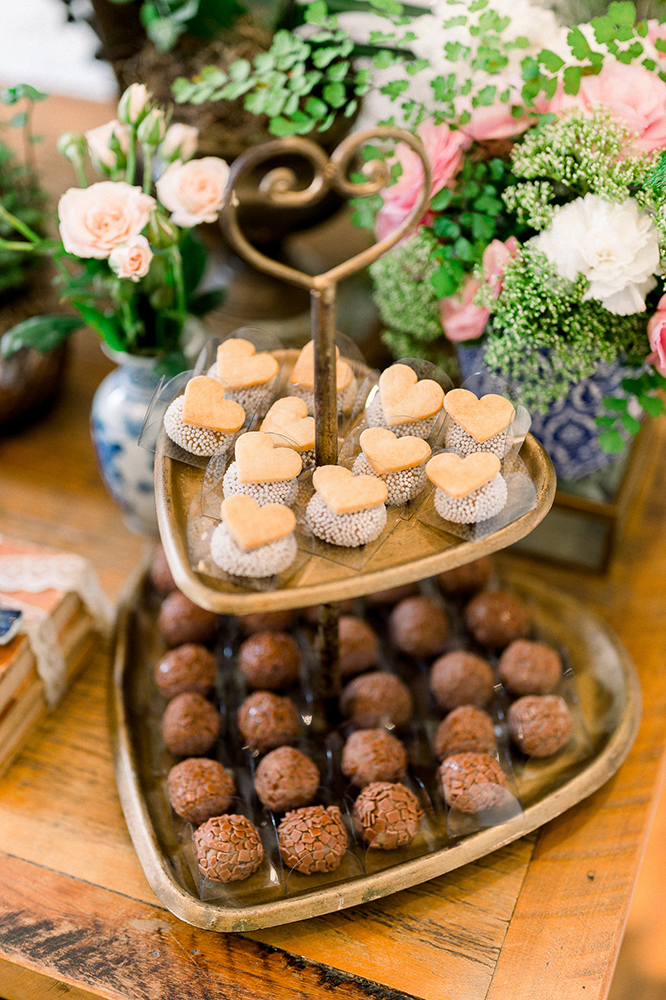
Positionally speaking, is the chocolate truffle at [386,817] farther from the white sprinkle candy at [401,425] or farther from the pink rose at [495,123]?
the pink rose at [495,123]

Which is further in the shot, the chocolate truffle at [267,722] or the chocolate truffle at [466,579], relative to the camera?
the chocolate truffle at [466,579]

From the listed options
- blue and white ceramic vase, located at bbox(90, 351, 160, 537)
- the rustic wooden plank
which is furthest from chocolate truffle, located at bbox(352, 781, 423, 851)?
blue and white ceramic vase, located at bbox(90, 351, 160, 537)

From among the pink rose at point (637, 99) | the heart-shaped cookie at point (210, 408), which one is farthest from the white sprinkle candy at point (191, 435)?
the pink rose at point (637, 99)

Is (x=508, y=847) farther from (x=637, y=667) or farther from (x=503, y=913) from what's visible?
(x=637, y=667)

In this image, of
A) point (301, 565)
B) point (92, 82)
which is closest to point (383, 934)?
point (301, 565)

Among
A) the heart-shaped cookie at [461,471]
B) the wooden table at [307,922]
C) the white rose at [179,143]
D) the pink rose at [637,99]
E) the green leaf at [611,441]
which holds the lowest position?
the wooden table at [307,922]
